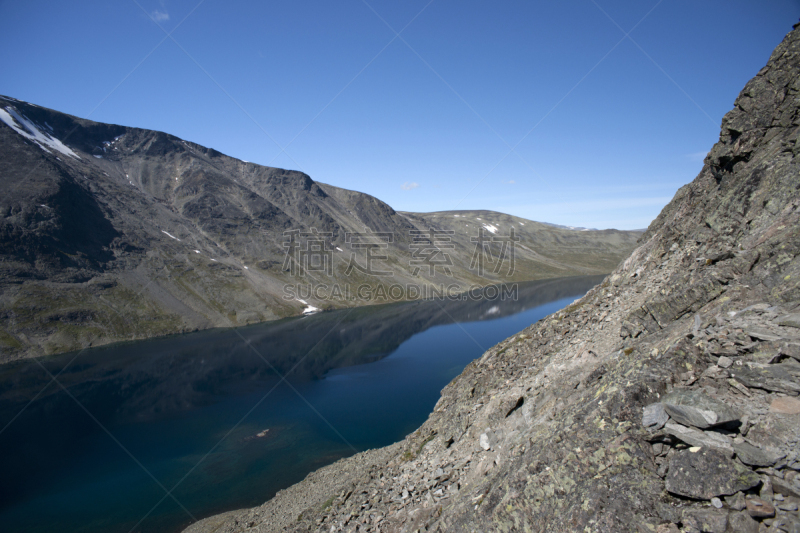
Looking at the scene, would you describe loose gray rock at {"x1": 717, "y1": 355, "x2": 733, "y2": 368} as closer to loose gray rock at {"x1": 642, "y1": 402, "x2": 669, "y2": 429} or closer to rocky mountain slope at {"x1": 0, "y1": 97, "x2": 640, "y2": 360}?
loose gray rock at {"x1": 642, "y1": 402, "x2": 669, "y2": 429}

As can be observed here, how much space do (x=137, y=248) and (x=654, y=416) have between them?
156411 mm

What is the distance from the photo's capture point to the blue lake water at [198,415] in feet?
111

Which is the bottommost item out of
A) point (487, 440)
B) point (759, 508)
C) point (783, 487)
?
point (487, 440)

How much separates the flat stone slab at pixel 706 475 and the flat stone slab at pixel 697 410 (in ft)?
2.03

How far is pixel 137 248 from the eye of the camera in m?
129

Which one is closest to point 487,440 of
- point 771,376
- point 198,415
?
point 771,376

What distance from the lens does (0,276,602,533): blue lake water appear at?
111ft

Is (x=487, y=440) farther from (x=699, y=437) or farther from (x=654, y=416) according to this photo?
(x=699, y=437)

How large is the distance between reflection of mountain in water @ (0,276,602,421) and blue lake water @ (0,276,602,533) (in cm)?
41

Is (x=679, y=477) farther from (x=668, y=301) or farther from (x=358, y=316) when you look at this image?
(x=358, y=316)

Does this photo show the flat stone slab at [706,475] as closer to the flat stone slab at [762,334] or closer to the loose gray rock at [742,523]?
the loose gray rock at [742,523]

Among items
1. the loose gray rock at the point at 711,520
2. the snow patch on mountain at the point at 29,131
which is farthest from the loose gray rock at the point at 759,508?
the snow patch on mountain at the point at 29,131

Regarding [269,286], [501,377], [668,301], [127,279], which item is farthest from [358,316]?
[668,301]

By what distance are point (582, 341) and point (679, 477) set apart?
9.30m
